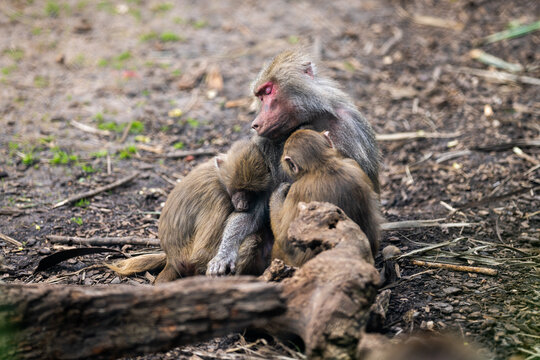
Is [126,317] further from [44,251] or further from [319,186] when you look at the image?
[44,251]

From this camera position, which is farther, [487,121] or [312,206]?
[487,121]

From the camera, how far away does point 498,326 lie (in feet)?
13.4

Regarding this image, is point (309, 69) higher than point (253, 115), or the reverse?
point (309, 69)

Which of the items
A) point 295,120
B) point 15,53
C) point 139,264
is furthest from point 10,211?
point 15,53

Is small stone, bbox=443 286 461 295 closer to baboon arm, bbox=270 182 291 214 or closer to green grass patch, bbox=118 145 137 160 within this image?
baboon arm, bbox=270 182 291 214

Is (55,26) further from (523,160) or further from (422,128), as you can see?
(523,160)

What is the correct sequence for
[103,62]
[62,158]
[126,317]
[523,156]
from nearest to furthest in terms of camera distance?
[126,317] → [523,156] → [62,158] → [103,62]

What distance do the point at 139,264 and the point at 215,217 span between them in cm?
87

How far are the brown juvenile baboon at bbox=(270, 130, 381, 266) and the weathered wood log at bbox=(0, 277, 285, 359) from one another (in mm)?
1098

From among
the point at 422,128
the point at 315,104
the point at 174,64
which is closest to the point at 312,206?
the point at 315,104

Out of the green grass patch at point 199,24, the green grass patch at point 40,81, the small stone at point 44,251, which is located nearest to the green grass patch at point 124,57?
the green grass patch at point 40,81

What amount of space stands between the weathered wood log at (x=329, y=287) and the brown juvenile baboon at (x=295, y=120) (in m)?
1.13

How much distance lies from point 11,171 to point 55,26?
5084 millimetres

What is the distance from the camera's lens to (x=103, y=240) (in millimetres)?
5738
